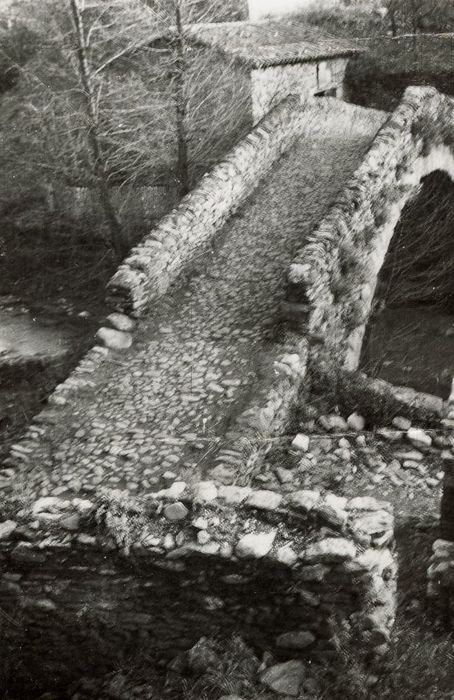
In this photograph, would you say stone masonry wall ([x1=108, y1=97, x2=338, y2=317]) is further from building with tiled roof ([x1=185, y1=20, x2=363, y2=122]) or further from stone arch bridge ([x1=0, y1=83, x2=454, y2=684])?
building with tiled roof ([x1=185, y1=20, x2=363, y2=122])

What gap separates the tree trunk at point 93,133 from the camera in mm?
10078

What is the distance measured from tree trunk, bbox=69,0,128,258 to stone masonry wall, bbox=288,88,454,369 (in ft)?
16.8

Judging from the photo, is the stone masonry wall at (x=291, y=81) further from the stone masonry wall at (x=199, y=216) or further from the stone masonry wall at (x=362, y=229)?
the stone masonry wall at (x=362, y=229)

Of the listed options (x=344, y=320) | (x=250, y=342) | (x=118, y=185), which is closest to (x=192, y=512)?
(x=250, y=342)

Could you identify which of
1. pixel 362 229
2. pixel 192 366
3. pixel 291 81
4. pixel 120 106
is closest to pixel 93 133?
pixel 120 106

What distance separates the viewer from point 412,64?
15.2 m

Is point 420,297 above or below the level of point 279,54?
below

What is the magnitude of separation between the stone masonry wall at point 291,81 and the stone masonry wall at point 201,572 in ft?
29.1

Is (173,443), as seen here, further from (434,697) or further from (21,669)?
(434,697)

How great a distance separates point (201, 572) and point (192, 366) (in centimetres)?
300

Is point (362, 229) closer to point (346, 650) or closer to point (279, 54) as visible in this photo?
point (346, 650)

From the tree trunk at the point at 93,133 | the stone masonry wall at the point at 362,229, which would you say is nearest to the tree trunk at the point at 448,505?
the stone masonry wall at the point at 362,229

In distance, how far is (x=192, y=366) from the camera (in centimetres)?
645

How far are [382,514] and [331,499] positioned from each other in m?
0.33
